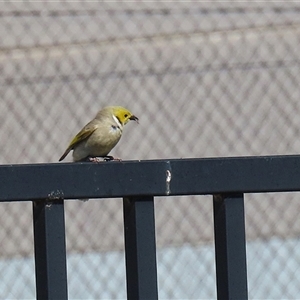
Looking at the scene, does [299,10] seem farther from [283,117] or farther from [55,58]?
[55,58]

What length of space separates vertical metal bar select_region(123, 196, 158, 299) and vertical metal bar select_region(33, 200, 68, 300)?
0.12 m

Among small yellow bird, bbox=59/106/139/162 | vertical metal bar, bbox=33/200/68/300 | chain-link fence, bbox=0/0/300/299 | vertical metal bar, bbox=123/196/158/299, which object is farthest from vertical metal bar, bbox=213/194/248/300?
chain-link fence, bbox=0/0/300/299

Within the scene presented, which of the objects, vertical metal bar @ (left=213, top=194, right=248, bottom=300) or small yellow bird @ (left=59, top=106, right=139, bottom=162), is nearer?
vertical metal bar @ (left=213, top=194, right=248, bottom=300)

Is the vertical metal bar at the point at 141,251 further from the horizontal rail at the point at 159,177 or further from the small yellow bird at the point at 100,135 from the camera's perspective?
the small yellow bird at the point at 100,135

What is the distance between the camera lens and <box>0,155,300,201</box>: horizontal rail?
165 cm

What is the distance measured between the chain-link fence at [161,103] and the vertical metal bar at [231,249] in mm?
3963

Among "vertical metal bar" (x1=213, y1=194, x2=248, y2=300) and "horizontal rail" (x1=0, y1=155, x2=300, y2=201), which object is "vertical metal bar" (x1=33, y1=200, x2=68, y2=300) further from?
"vertical metal bar" (x1=213, y1=194, x2=248, y2=300)

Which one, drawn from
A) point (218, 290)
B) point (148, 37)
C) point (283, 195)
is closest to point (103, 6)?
point (148, 37)

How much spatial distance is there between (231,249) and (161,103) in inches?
177

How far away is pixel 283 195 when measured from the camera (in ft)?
20.5

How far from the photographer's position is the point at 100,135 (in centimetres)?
400

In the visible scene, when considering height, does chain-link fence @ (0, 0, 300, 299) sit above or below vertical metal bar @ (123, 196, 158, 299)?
above

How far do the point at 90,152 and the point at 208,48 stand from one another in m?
2.44

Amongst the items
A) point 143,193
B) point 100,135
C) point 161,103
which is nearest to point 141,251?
point 143,193
